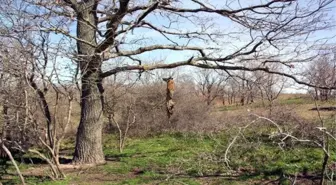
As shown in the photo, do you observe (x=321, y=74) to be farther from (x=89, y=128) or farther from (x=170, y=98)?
(x=170, y=98)

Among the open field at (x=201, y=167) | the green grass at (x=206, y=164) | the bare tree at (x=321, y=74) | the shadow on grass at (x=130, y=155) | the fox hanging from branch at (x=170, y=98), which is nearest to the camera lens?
the open field at (x=201, y=167)

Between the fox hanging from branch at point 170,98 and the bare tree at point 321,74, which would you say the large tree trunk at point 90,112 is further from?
the fox hanging from branch at point 170,98

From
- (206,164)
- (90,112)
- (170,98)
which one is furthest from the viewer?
(170,98)

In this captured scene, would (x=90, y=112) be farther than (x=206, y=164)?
Yes

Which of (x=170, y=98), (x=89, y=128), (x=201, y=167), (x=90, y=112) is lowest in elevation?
(x=201, y=167)

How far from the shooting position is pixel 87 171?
Answer: 37.7ft

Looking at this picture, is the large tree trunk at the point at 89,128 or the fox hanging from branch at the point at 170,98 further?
Result: the fox hanging from branch at the point at 170,98

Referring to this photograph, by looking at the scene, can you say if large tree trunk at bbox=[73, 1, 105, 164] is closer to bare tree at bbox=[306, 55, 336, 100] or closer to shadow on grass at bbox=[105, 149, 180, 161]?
shadow on grass at bbox=[105, 149, 180, 161]

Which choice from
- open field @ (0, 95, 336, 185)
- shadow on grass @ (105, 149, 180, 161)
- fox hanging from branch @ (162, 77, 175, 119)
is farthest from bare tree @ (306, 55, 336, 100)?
fox hanging from branch @ (162, 77, 175, 119)

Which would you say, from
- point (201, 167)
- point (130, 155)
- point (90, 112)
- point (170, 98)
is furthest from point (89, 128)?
point (170, 98)

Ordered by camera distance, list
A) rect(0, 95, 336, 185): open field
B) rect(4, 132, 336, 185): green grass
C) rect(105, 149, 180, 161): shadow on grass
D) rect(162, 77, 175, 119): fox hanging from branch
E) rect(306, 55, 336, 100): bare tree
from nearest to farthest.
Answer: rect(0, 95, 336, 185): open field → rect(4, 132, 336, 185): green grass → rect(306, 55, 336, 100): bare tree → rect(105, 149, 180, 161): shadow on grass → rect(162, 77, 175, 119): fox hanging from branch

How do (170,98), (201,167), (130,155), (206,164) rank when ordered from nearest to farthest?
(201,167) → (206,164) → (130,155) → (170,98)

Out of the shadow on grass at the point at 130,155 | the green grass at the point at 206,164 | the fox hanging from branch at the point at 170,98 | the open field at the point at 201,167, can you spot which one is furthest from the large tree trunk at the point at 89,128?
the fox hanging from branch at the point at 170,98

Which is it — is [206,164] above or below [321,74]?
below
